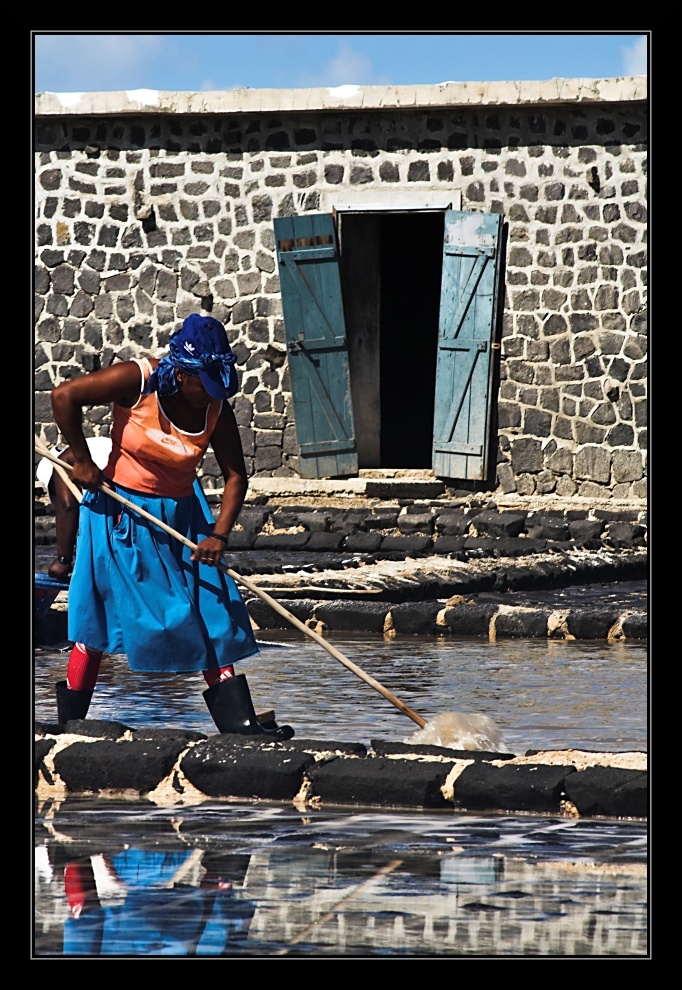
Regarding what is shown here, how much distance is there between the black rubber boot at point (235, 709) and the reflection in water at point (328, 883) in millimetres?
727

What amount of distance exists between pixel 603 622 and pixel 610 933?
5.85m

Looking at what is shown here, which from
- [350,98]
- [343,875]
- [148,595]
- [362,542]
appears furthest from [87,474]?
[350,98]

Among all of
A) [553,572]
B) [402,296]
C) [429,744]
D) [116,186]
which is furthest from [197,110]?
[429,744]

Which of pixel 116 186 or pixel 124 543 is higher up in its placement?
pixel 116 186

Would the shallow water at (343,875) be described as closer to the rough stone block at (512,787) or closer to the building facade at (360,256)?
the rough stone block at (512,787)

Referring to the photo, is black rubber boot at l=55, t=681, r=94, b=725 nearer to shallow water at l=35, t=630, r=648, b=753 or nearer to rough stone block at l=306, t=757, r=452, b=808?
shallow water at l=35, t=630, r=648, b=753

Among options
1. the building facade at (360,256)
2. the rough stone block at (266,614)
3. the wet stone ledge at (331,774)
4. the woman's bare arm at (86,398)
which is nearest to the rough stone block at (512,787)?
the wet stone ledge at (331,774)

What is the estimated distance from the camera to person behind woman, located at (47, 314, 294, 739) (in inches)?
259

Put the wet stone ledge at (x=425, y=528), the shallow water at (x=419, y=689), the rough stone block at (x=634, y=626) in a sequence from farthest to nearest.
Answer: the wet stone ledge at (x=425, y=528)
the rough stone block at (x=634, y=626)
the shallow water at (x=419, y=689)

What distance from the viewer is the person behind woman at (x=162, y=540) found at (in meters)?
6.57

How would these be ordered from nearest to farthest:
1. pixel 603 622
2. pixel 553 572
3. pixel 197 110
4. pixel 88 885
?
1. pixel 88 885
2. pixel 603 622
3. pixel 553 572
4. pixel 197 110
